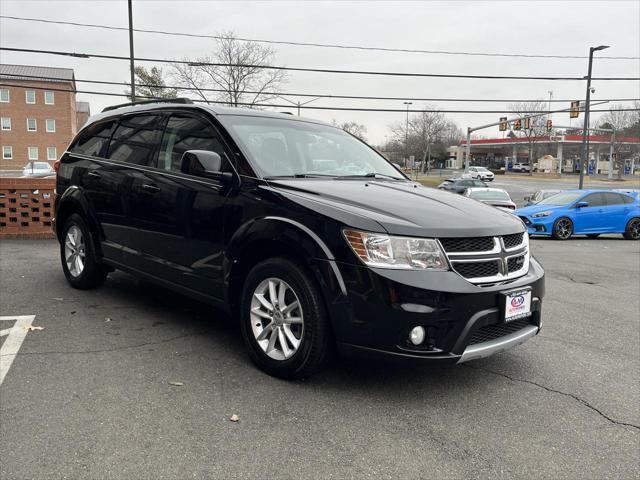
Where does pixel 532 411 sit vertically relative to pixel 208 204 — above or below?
below

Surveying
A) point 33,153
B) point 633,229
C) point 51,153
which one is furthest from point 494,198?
point 51,153

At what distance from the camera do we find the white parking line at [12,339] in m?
3.76

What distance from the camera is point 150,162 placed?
4.62 meters

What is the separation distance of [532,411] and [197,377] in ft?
7.06

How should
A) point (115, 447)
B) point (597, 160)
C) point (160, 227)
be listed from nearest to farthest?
point (115, 447) → point (160, 227) → point (597, 160)

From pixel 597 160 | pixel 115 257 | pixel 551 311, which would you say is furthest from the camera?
pixel 597 160

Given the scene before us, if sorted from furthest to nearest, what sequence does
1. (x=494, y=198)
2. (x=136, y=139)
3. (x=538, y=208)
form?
(x=494, y=198) → (x=538, y=208) → (x=136, y=139)

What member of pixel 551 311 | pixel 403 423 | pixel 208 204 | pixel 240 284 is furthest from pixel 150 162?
pixel 551 311

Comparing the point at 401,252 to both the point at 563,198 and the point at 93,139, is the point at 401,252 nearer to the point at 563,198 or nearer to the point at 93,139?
the point at 93,139

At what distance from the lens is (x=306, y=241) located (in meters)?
3.25

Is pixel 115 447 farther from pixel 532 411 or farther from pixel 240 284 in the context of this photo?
pixel 532 411

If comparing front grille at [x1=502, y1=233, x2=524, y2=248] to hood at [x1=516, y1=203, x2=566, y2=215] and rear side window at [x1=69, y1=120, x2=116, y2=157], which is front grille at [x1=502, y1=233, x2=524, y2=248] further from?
hood at [x1=516, y1=203, x2=566, y2=215]

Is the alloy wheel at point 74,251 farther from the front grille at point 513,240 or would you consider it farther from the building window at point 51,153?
the building window at point 51,153

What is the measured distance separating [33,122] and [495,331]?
67653mm
